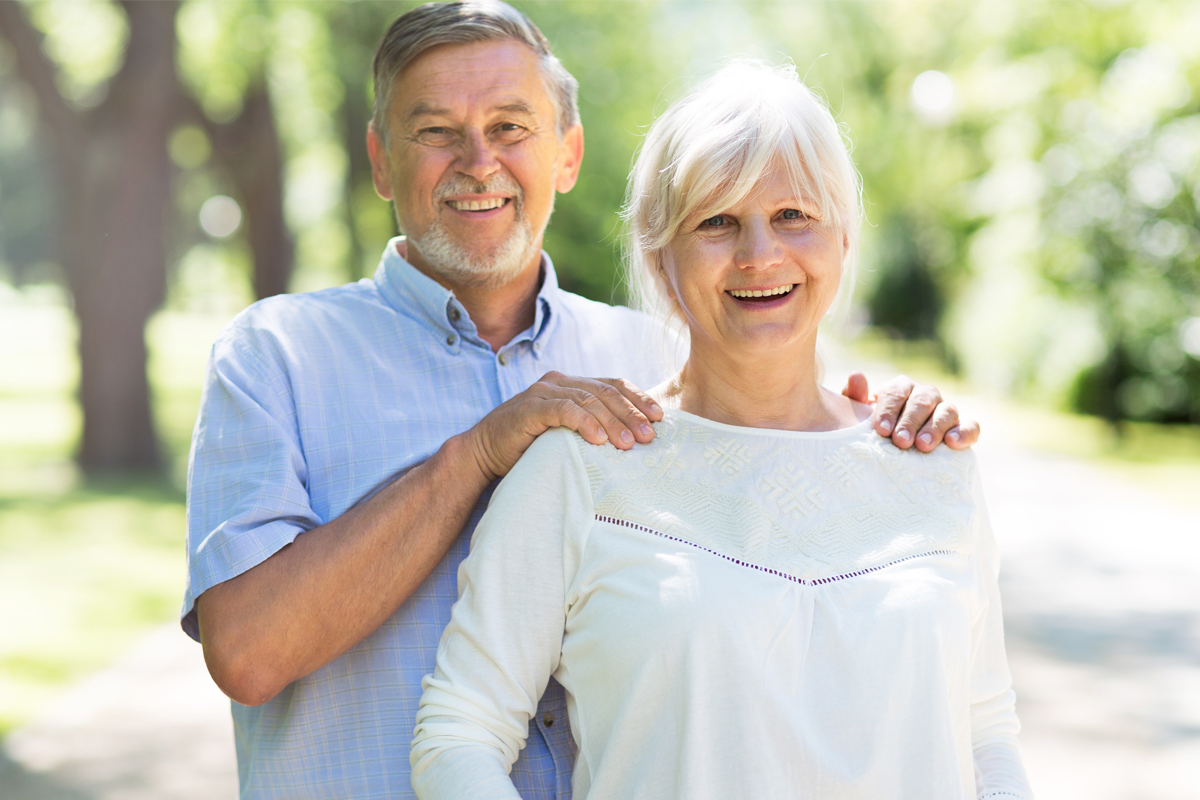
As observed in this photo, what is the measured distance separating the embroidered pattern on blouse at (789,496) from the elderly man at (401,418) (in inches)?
2.8

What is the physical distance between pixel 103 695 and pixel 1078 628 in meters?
6.47

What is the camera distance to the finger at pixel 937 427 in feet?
7.83

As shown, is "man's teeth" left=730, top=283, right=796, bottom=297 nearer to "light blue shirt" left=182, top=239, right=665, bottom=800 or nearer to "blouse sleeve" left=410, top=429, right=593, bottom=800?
"light blue shirt" left=182, top=239, right=665, bottom=800

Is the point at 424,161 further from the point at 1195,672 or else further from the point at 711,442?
the point at 1195,672

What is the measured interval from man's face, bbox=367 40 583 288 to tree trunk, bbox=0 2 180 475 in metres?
10.7

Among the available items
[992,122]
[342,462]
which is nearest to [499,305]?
[342,462]

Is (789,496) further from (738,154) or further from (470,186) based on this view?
(470,186)

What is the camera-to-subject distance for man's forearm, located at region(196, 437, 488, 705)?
2350 mm

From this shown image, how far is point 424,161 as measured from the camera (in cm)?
296

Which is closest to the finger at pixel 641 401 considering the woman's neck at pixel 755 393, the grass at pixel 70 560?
the woman's neck at pixel 755 393

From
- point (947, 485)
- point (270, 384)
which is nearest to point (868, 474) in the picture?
point (947, 485)

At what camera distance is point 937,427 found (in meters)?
2.42

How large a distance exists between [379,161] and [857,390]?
1520mm

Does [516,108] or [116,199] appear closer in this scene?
[516,108]
